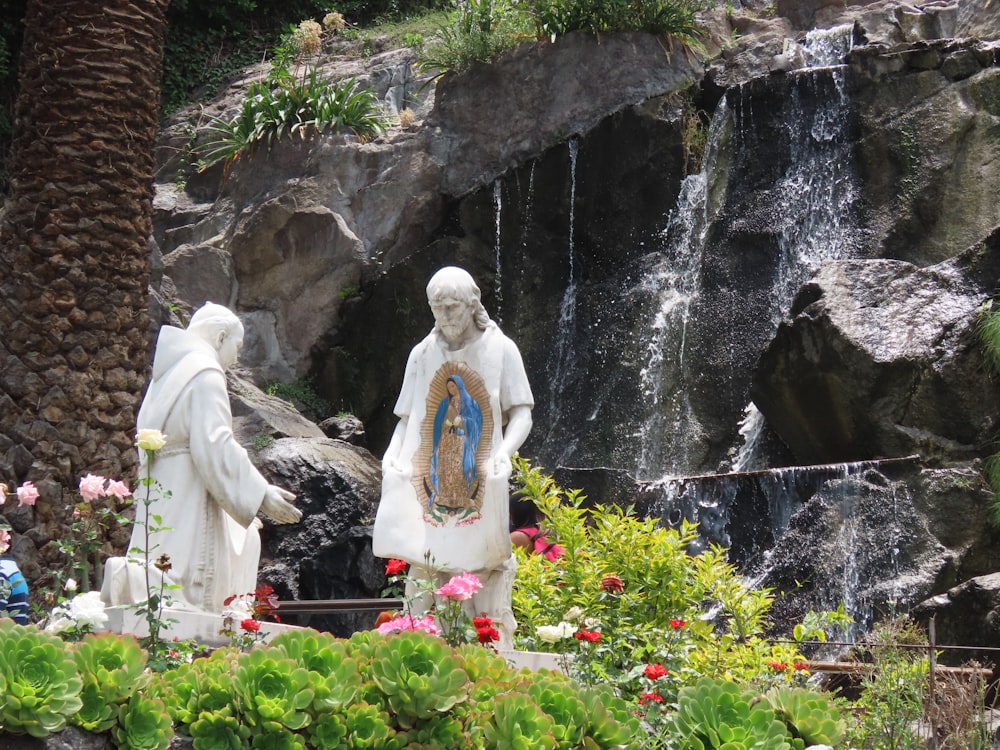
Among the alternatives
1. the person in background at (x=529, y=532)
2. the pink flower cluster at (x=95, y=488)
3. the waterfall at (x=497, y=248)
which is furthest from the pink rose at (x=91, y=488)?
the waterfall at (x=497, y=248)

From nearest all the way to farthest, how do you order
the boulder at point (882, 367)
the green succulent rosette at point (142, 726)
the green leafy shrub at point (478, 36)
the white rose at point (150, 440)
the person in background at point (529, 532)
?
the green succulent rosette at point (142, 726)
the white rose at point (150, 440)
the person in background at point (529, 532)
the boulder at point (882, 367)
the green leafy shrub at point (478, 36)

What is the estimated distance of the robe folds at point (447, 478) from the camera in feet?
22.5

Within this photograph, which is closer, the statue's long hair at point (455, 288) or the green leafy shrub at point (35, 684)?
the green leafy shrub at point (35, 684)

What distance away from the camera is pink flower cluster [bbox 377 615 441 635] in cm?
510

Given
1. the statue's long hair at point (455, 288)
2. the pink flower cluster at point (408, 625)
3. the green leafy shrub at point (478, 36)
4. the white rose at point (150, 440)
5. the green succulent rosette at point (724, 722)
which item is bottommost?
the green succulent rosette at point (724, 722)

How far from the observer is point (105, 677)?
4.42 m

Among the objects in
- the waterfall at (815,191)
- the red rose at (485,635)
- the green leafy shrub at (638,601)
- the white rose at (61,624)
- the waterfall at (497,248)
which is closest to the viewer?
the white rose at (61,624)

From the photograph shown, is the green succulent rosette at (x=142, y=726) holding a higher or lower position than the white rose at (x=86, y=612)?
lower

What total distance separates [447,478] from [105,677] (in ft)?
9.36

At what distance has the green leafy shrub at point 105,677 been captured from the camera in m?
4.39

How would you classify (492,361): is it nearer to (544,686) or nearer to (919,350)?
(544,686)

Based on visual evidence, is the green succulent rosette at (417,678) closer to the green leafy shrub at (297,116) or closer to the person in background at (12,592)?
the person in background at (12,592)

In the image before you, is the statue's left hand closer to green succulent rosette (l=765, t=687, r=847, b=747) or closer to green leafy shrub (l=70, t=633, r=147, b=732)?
green succulent rosette (l=765, t=687, r=847, b=747)

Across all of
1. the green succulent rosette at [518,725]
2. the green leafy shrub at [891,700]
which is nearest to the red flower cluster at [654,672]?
the green succulent rosette at [518,725]
